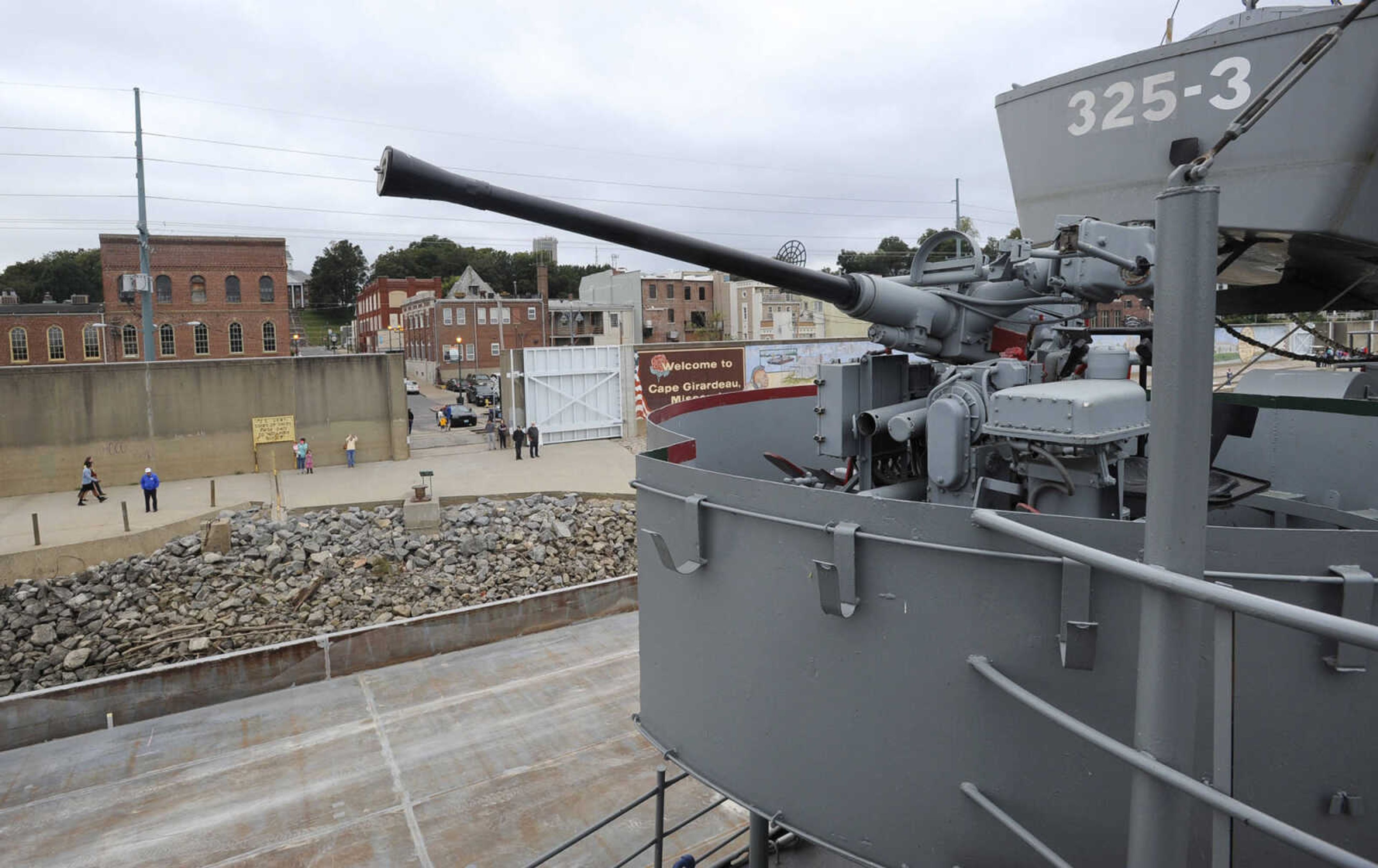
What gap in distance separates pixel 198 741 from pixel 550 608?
6.41 meters

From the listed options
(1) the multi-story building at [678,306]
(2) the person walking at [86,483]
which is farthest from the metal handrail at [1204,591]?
(1) the multi-story building at [678,306]

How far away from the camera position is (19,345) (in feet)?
135

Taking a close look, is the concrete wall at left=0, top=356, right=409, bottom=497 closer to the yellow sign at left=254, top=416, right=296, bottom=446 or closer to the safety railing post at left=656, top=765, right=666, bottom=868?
the yellow sign at left=254, top=416, right=296, bottom=446

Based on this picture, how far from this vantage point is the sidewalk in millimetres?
19312

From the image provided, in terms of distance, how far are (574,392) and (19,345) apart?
30880mm

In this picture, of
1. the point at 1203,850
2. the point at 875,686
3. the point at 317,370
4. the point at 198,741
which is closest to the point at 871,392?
the point at 875,686

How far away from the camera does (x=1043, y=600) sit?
2850mm

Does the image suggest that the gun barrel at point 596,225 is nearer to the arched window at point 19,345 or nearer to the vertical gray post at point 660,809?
the vertical gray post at point 660,809

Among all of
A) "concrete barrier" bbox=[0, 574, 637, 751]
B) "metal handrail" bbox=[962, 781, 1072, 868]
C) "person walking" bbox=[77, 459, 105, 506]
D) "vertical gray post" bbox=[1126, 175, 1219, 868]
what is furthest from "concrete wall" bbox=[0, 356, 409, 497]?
"vertical gray post" bbox=[1126, 175, 1219, 868]

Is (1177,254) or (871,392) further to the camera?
(871,392)

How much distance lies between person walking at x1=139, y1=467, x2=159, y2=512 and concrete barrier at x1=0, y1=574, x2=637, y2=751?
242 inches

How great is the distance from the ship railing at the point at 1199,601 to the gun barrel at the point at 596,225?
2.52 metres

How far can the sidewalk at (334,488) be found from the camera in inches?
760

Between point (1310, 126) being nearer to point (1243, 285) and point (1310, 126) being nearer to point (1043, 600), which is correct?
point (1243, 285)
